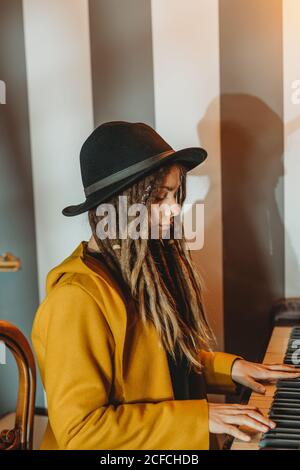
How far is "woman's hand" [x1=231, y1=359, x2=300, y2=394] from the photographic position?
4.37ft

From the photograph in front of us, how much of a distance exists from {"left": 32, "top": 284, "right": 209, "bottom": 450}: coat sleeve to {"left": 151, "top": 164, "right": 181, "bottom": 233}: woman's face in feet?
0.98

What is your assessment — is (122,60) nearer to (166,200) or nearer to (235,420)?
(166,200)

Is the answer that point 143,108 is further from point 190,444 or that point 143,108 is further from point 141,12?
point 190,444

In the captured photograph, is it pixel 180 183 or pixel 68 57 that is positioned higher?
pixel 68 57

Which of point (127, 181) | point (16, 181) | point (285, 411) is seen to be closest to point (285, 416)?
point (285, 411)

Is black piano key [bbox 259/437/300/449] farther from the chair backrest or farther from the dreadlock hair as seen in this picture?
the chair backrest

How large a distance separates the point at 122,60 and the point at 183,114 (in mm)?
286

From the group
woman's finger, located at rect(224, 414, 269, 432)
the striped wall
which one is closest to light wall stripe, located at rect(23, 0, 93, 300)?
the striped wall

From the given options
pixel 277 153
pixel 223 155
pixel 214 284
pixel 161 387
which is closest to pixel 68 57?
pixel 223 155

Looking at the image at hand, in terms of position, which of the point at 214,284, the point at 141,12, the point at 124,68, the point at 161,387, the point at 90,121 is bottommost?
the point at 161,387

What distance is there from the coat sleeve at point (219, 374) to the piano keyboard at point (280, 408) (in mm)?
110

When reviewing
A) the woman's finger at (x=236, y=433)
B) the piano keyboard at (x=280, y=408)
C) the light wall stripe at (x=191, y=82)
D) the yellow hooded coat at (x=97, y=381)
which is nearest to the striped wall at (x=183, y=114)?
the light wall stripe at (x=191, y=82)

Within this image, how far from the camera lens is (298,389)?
127cm

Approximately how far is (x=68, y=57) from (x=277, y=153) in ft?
2.63
